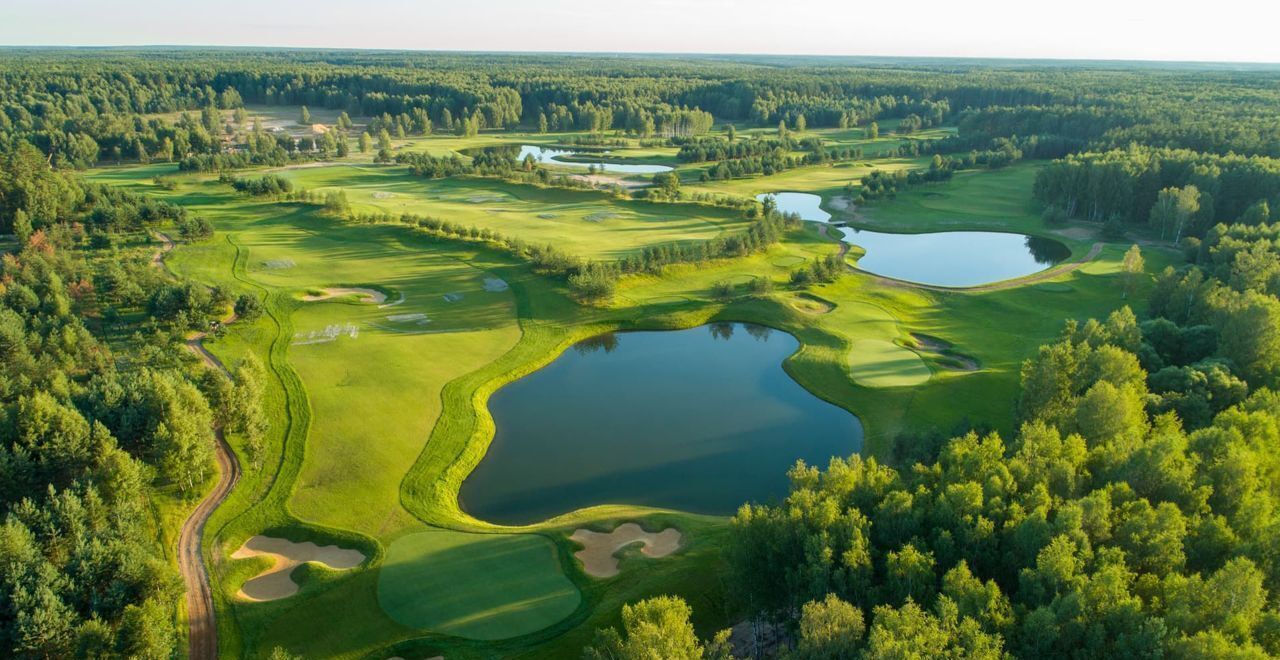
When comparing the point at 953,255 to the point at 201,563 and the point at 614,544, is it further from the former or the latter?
the point at 201,563

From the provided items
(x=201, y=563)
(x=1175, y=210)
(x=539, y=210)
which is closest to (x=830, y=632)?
(x=201, y=563)

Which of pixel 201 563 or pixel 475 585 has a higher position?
pixel 475 585

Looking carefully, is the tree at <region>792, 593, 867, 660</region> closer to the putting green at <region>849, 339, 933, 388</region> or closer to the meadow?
the meadow

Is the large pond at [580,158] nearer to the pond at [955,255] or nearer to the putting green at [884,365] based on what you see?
the pond at [955,255]

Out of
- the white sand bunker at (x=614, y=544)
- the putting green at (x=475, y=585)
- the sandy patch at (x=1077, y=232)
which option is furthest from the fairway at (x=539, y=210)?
the putting green at (x=475, y=585)

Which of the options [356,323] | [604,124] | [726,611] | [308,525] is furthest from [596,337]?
[604,124]

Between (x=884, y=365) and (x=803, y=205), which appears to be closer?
(x=884, y=365)

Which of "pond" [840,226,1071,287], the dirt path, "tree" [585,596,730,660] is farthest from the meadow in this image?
"tree" [585,596,730,660]
